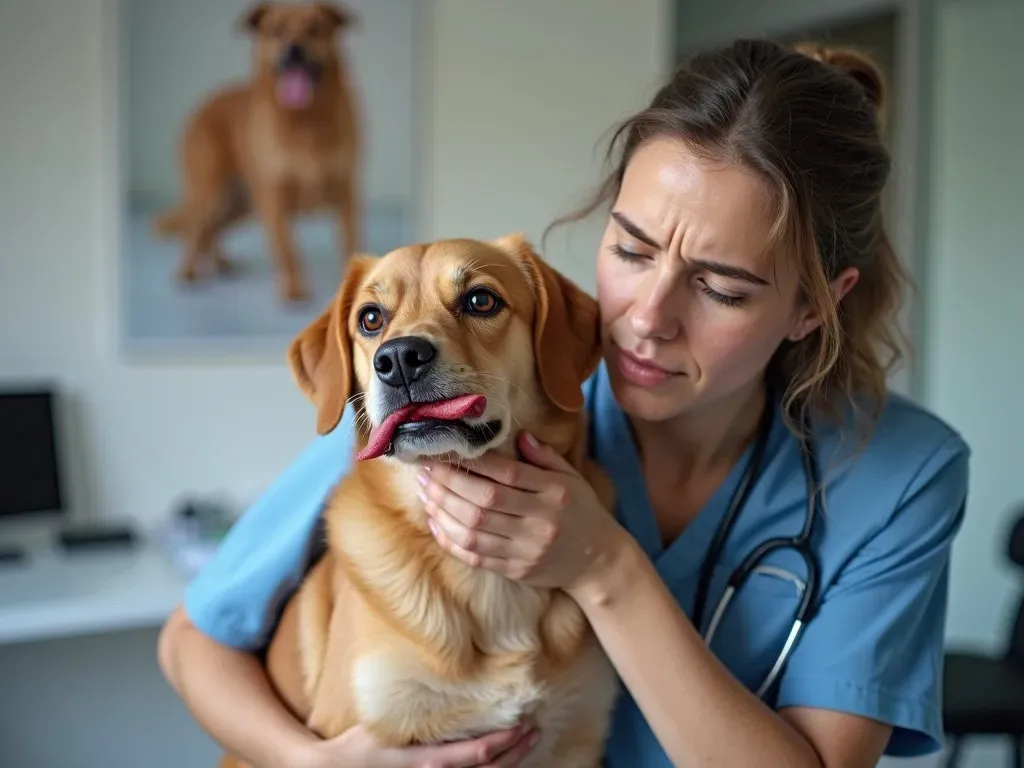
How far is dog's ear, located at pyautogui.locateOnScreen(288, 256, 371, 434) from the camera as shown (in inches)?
49.1

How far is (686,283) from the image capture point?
3.79ft

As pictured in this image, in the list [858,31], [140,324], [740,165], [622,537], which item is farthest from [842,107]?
[858,31]

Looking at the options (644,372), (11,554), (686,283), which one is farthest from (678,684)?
(11,554)

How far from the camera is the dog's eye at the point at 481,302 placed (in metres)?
1.21

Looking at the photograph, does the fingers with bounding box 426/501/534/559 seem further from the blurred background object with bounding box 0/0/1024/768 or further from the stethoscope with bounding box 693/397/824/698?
the blurred background object with bounding box 0/0/1024/768

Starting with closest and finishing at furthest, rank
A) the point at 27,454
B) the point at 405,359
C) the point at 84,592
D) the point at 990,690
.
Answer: the point at 405,359 < the point at 84,592 < the point at 990,690 < the point at 27,454

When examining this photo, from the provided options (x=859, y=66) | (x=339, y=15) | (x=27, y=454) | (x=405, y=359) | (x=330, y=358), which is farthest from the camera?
(x=339, y=15)

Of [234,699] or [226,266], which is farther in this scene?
[226,266]

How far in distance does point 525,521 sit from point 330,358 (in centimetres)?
38

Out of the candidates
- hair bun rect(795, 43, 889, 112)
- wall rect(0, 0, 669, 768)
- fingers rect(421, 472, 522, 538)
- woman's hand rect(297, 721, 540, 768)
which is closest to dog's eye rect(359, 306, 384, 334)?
fingers rect(421, 472, 522, 538)

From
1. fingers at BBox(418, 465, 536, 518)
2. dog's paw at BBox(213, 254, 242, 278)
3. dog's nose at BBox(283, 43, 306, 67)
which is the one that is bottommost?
fingers at BBox(418, 465, 536, 518)

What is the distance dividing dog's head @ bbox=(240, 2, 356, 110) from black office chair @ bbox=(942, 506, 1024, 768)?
2331 millimetres

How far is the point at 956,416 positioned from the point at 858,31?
1.68 meters

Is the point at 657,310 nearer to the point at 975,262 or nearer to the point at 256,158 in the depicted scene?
the point at 256,158
